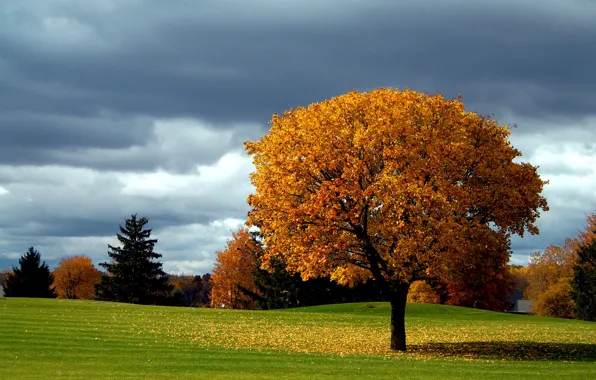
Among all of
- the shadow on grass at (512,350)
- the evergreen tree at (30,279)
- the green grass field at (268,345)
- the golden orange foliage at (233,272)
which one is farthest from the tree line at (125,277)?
the shadow on grass at (512,350)

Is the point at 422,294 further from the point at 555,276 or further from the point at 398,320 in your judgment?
the point at 398,320

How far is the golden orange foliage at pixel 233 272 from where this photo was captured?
109125 millimetres

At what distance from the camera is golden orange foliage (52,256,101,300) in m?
132

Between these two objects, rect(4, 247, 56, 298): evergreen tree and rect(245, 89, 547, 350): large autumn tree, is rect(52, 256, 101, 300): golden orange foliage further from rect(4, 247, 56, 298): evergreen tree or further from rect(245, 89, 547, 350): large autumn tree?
rect(245, 89, 547, 350): large autumn tree

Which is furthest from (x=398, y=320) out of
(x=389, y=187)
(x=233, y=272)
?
(x=233, y=272)

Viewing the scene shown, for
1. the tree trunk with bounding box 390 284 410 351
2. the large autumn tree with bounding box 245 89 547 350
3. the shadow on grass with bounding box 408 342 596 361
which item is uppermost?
the large autumn tree with bounding box 245 89 547 350

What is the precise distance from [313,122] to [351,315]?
30.7m

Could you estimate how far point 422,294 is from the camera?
8619cm

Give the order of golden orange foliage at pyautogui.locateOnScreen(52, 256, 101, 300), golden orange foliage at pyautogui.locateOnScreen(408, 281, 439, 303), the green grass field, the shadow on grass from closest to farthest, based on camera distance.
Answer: the green grass field < the shadow on grass < golden orange foliage at pyautogui.locateOnScreen(408, 281, 439, 303) < golden orange foliage at pyautogui.locateOnScreen(52, 256, 101, 300)

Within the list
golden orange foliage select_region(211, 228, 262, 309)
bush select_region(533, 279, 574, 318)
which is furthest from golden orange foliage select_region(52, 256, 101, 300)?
bush select_region(533, 279, 574, 318)

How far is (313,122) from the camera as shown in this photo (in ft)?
106

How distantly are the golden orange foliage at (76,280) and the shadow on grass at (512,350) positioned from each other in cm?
10431

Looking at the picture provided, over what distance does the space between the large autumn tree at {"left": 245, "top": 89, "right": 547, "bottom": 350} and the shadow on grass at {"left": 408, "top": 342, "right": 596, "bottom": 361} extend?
455 cm

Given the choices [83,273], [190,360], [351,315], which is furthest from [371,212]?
[83,273]
